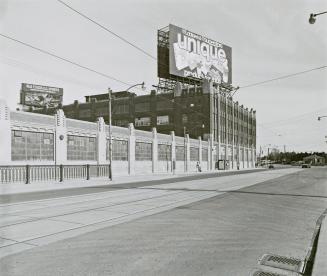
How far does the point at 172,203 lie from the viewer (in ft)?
46.8

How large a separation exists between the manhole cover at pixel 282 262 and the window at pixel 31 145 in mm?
26463

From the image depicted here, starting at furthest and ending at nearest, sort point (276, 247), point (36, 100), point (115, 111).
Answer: point (36, 100)
point (115, 111)
point (276, 247)

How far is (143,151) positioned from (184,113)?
101ft

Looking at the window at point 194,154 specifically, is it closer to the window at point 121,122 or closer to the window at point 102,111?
the window at point 121,122

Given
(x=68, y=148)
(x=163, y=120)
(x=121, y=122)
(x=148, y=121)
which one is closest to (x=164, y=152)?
(x=68, y=148)

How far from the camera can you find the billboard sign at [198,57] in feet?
233

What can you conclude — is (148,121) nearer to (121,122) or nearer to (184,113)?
(121,122)

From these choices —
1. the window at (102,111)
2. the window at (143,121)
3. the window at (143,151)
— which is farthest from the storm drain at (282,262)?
the window at (102,111)

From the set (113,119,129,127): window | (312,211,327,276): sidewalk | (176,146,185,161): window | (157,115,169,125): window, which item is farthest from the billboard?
(312,211,327,276): sidewalk

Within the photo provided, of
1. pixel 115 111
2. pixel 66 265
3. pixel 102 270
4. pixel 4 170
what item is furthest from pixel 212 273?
pixel 115 111

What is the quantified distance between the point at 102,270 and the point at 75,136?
31.6m

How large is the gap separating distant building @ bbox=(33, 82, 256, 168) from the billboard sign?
132 inches

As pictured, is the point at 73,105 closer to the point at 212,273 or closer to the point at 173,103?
the point at 173,103

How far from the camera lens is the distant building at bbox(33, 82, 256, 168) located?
251 ft
